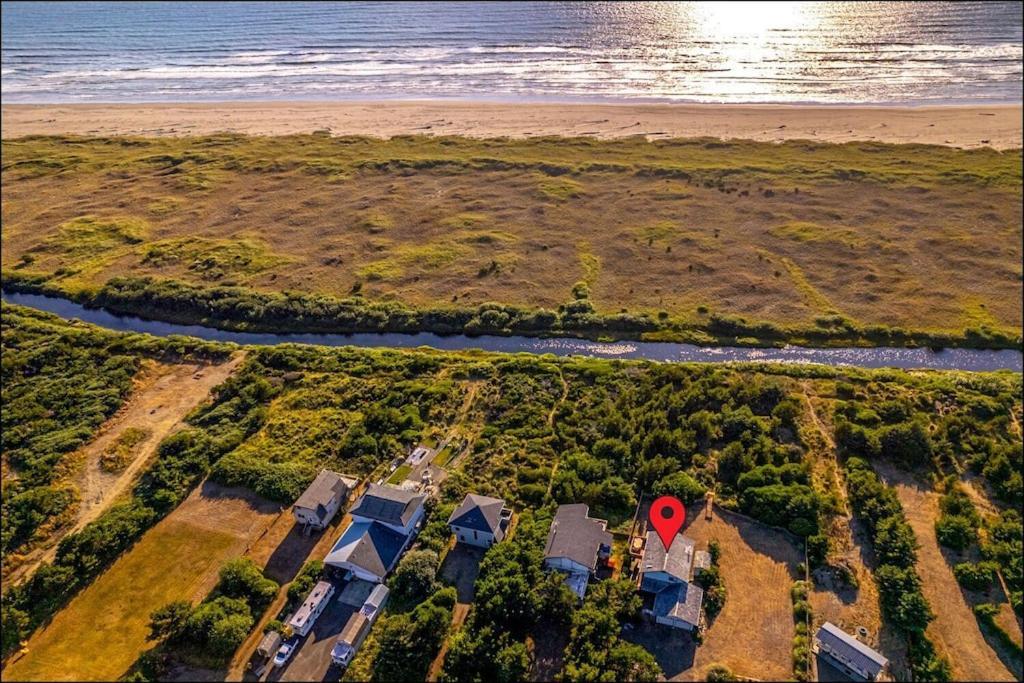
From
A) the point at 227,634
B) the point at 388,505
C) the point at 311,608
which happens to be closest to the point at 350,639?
the point at 311,608

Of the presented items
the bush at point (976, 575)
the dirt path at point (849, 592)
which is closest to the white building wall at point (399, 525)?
the dirt path at point (849, 592)

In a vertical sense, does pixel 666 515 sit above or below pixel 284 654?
above

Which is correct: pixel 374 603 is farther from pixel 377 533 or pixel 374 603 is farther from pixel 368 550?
pixel 377 533

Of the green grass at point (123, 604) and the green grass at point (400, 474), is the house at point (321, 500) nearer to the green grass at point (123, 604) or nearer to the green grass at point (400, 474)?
the green grass at point (400, 474)

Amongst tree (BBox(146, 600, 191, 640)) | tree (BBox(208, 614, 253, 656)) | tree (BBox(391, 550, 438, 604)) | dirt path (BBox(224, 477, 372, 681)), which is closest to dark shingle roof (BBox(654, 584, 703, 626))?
tree (BBox(391, 550, 438, 604))

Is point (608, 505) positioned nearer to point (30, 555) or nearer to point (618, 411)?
point (618, 411)
